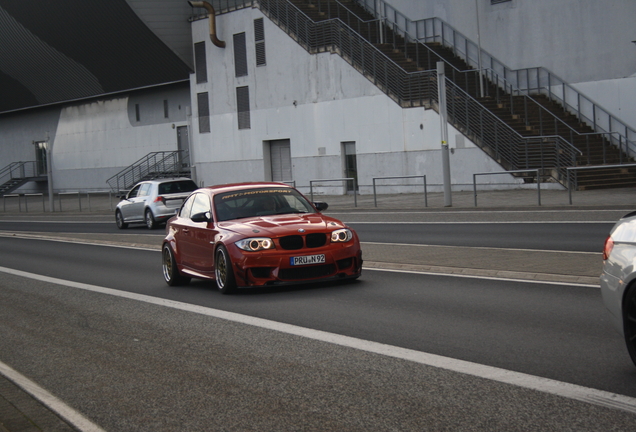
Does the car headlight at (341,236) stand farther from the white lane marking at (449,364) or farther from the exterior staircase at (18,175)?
the exterior staircase at (18,175)

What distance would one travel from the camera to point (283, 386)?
639 centimetres

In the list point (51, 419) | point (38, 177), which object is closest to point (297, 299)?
point (51, 419)

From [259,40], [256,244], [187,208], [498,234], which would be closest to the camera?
[256,244]

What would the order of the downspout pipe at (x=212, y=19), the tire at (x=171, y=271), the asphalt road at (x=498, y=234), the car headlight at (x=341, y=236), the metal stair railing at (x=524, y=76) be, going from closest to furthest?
the car headlight at (x=341, y=236) < the tire at (x=171, y=271) < the asphalt road at (x=498, y=234) < the metal stair railing at (x=524, y=76) < the downspout pipe at (x=212, y=19)

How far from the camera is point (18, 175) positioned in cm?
7369

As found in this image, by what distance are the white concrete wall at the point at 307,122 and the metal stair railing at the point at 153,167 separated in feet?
14.6

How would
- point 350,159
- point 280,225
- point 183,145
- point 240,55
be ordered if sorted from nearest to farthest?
point 280,225 → point 350,159 → point 240,55 → point 183,145

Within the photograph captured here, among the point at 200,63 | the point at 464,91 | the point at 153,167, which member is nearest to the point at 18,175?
the point at 153,167

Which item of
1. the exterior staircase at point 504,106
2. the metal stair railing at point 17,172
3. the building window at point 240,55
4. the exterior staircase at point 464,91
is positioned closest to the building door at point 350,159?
the exterior staircase at point 464,91

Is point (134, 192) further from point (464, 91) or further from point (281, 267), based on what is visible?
point (281, 267)

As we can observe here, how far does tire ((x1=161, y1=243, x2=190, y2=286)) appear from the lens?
43.3 ft

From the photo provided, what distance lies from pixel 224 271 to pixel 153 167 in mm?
47028

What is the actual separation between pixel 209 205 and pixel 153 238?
10.9 meters

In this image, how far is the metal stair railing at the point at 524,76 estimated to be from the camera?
35.3 metres
